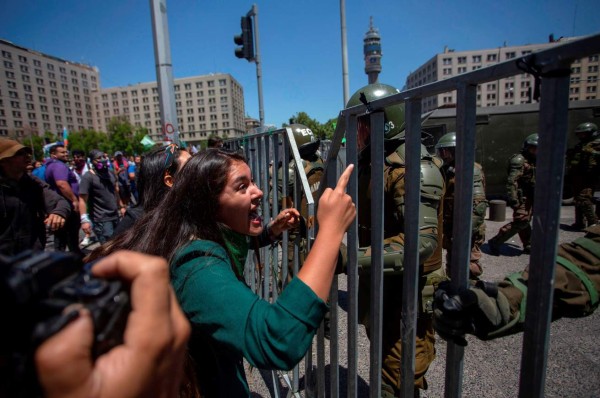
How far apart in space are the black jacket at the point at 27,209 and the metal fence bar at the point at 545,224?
3538 mm

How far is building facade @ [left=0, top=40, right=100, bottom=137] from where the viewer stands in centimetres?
6856

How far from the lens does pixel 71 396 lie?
1.43ft

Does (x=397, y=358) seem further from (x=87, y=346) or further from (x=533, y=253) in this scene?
(x=87, y=346)

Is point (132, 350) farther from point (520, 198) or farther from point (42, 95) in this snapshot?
point (42, 95)

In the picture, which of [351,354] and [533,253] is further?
[351,354]

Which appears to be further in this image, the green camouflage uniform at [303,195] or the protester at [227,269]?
the green camouflage uniform at [303,195]

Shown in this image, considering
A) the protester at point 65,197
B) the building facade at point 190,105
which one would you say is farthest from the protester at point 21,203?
the building facade at point 190,105

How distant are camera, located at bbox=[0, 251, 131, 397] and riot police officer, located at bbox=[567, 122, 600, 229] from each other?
834cm

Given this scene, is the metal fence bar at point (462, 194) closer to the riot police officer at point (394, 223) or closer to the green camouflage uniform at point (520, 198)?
the riot police officer at point (394, 223)

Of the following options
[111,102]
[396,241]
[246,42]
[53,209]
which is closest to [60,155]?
[53,209]

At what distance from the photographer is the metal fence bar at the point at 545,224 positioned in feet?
2.16

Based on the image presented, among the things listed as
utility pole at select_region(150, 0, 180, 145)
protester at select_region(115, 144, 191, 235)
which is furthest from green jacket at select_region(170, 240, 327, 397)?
utility pole at select_region(150, 0, 180, 145)

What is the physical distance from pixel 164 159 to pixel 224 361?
1752 mm

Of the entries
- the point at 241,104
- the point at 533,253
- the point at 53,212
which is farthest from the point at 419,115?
the point at 241,104
